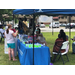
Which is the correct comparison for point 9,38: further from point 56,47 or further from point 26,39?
point 56,47

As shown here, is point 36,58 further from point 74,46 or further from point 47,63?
point 74,46

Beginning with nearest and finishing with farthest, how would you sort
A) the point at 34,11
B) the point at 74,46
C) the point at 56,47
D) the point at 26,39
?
the point at 34,11 < the point at 56,47 < the point at 26,39 < the point at 74,46

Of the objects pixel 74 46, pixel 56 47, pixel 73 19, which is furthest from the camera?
pixel 73 19

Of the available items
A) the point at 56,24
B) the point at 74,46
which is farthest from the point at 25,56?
the point at 56,24

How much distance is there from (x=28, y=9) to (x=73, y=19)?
165 feet

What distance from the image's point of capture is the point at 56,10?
4.42 m

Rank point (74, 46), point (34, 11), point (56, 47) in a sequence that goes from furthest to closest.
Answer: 1. point (74, 46)
2. point (56, 47)
3. point (34, 11)

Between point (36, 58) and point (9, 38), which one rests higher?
point (9, 38)

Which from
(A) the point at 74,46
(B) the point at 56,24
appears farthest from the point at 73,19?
(A) the point at 74,46

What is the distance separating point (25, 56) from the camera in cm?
459

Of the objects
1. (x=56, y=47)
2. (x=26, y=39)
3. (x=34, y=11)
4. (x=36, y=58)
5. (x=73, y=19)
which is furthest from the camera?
(x=73, y=19)

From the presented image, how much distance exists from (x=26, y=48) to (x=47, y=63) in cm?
86

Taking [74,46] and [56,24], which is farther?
[56,24]
